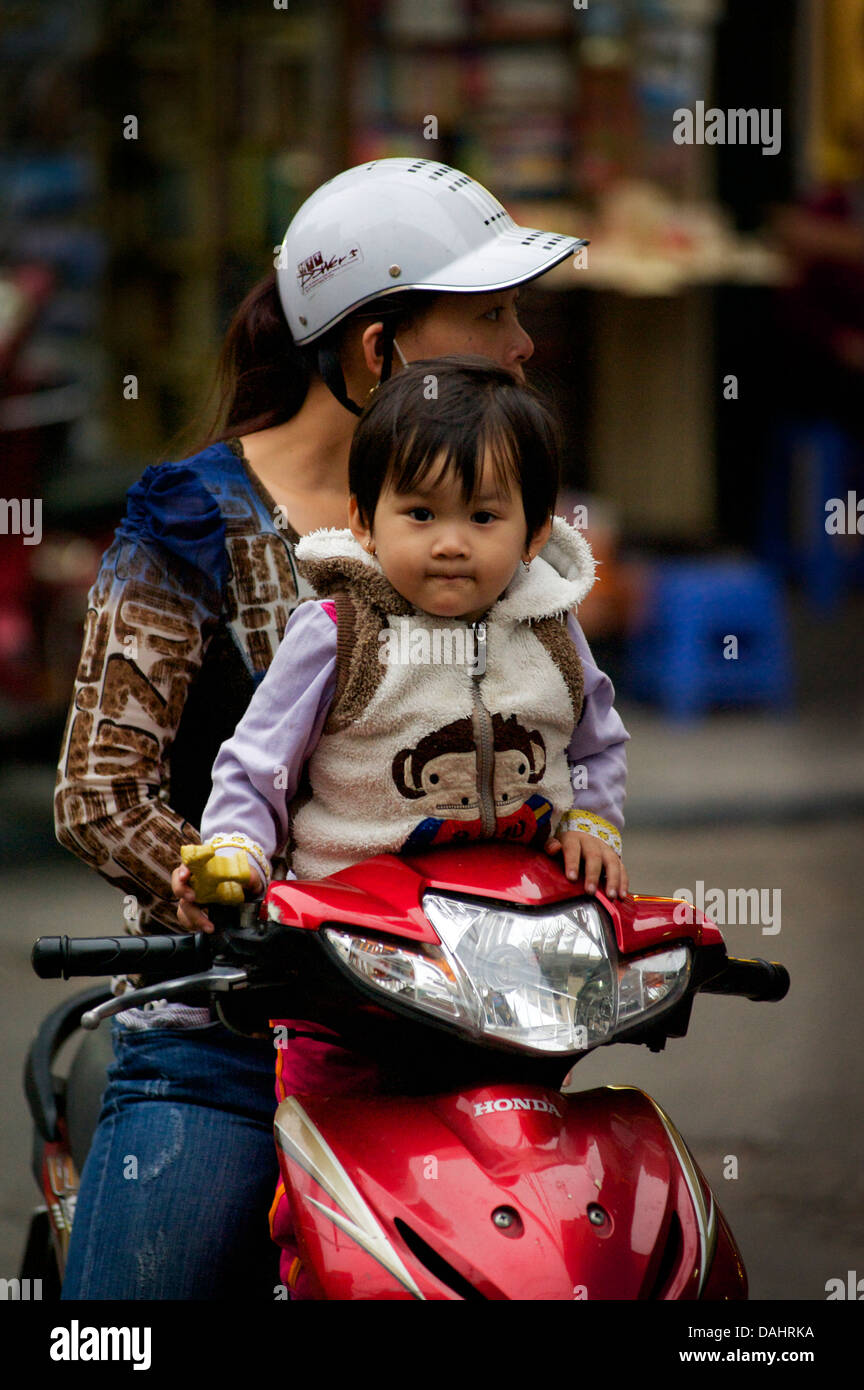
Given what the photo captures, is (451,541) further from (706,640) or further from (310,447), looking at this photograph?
(706,640)

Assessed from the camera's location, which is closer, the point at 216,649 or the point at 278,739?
the point at 278,739

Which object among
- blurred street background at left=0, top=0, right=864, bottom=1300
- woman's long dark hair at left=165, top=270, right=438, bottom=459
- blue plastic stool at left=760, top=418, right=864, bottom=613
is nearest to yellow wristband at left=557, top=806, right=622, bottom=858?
woman's long dark hair at left=165, top=270, right=438, bottom=459

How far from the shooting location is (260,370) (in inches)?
96.7

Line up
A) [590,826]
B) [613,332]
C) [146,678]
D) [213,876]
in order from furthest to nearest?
[613,332], [146,678], [590,826], [213,876]

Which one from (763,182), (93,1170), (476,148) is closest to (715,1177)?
(93,1170)

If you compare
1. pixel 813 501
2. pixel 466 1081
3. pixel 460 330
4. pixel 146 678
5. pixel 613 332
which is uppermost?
pixel 613 332

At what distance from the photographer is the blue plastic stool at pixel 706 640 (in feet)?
28.5

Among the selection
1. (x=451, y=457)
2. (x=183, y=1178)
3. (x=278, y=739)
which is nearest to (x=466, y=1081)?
(x=278, y=739)

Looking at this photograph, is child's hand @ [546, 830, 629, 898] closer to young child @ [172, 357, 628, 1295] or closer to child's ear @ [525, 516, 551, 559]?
young child @ [172, 357, 628, 1295]

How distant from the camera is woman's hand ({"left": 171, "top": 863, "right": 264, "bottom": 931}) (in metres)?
1.82

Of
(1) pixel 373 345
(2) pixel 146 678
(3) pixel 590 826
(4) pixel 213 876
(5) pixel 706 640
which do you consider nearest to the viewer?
(4) pixel 213 876

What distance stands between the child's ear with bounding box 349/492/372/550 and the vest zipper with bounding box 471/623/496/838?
0.15 m

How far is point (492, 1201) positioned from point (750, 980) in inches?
17.9

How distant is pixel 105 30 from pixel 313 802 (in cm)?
822
